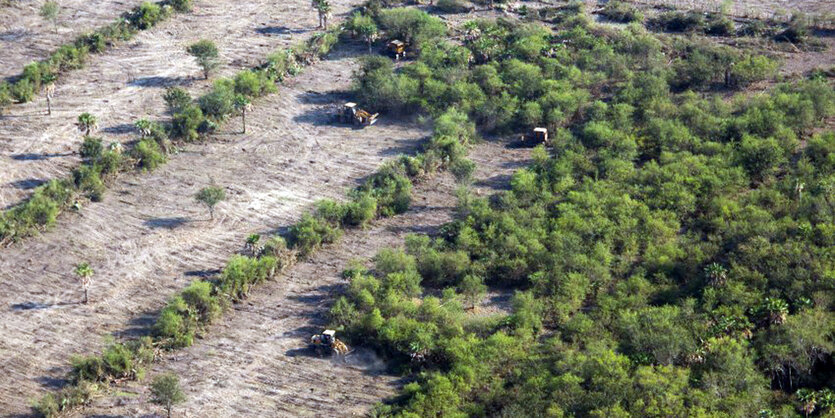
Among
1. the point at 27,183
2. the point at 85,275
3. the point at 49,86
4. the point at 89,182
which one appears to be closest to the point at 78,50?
the point at 49,86

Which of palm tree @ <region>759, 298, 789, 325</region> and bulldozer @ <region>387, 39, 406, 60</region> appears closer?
palm tree @ <region>759, 298, 789, 325</region>

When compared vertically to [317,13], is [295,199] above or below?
below

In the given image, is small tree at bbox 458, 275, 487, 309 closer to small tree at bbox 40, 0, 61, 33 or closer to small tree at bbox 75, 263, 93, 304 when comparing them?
small tree at bbox 75, 263, 93, 304

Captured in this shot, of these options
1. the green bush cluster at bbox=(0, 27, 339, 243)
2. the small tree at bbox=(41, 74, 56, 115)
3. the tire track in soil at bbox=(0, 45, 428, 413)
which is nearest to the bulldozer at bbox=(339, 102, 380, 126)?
the tire track in soil at bbox=(0, 45, 428, 413)

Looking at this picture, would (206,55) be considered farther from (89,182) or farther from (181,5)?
(89,182)

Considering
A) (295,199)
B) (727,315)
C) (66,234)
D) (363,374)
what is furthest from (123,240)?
(727,315)

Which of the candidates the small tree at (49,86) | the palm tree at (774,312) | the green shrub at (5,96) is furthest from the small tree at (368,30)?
the palm tree at (774,312)

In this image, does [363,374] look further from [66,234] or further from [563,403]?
[66,234]
